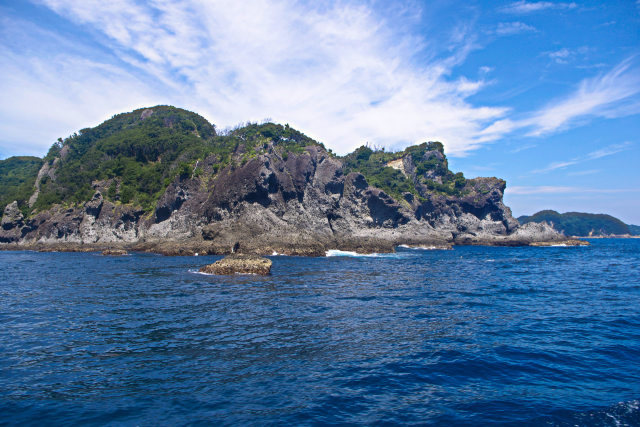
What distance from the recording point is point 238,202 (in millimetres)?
69312

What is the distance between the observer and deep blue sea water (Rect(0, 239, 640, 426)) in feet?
26.2

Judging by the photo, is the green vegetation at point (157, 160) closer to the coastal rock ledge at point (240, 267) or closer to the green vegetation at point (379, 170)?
the green vegetation at point (379, 170)

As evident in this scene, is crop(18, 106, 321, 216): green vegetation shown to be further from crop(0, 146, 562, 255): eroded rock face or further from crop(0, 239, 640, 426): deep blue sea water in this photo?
crop(0, 239, 640, 426): deep blue sea water

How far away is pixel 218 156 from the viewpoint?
83312 mm

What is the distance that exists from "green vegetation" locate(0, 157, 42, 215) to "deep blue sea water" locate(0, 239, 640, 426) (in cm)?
9553

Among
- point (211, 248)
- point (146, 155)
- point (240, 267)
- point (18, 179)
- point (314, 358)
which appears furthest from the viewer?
point (18, 179)

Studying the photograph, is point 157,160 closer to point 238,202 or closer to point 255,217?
point 238,202

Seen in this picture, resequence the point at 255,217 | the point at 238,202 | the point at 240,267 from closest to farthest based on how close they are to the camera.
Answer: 1. the point at 240,267
2. the point at 255,217
3. the point at 238,202

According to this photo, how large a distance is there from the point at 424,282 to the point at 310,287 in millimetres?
9624

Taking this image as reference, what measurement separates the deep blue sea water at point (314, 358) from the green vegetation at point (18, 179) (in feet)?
313

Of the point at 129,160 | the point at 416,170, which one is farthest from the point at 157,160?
the point at 416,170

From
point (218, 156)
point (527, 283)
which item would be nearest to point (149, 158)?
point (218, 156)

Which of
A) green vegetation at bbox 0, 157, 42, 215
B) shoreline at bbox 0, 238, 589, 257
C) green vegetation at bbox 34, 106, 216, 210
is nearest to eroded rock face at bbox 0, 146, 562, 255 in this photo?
shoreline at bbox 0, 238, 589, 257

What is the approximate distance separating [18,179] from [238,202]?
372ft
